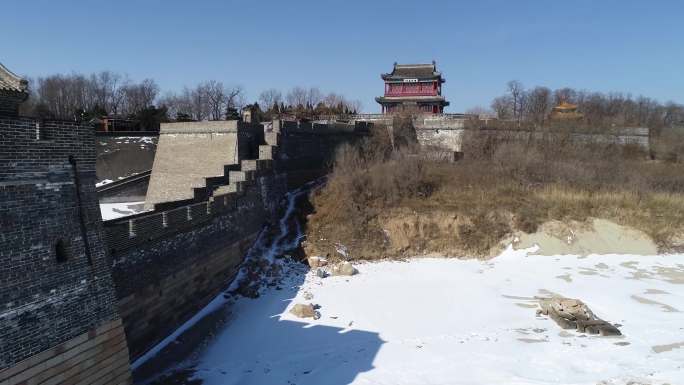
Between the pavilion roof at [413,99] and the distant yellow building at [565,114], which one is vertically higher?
the pavilion roof at [413,99]

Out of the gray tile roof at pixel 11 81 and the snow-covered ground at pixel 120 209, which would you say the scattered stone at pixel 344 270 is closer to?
the snow-covered ground at pixel 120 209

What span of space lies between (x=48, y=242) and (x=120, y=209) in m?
14.0

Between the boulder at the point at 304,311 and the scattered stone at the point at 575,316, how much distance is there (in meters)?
5.90

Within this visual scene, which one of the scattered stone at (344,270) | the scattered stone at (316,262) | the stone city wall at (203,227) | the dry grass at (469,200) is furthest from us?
the dry grass at (469,200)

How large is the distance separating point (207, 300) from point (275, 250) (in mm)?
3933

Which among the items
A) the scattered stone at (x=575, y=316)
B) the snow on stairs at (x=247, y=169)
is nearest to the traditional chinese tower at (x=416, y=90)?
the snow on stairs at (x=247, y=169)

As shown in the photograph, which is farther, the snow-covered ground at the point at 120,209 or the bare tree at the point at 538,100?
the bare tree at the point at 538,100

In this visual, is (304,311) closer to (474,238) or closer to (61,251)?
(61,251)

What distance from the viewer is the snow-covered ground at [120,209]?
18.5 metres

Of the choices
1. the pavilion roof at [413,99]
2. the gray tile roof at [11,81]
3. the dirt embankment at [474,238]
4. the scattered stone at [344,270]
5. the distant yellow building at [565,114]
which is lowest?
the scattered stone at [344,270]

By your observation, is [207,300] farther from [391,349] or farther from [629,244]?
[629,244]

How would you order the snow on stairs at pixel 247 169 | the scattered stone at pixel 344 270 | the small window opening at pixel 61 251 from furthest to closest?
the snow on stairs at pixel 247 169, the scattered stone at pixel 344 270, the small window opening at pixel 61 251

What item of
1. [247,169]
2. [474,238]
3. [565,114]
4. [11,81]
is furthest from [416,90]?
[11,81]

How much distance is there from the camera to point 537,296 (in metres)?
13.9
